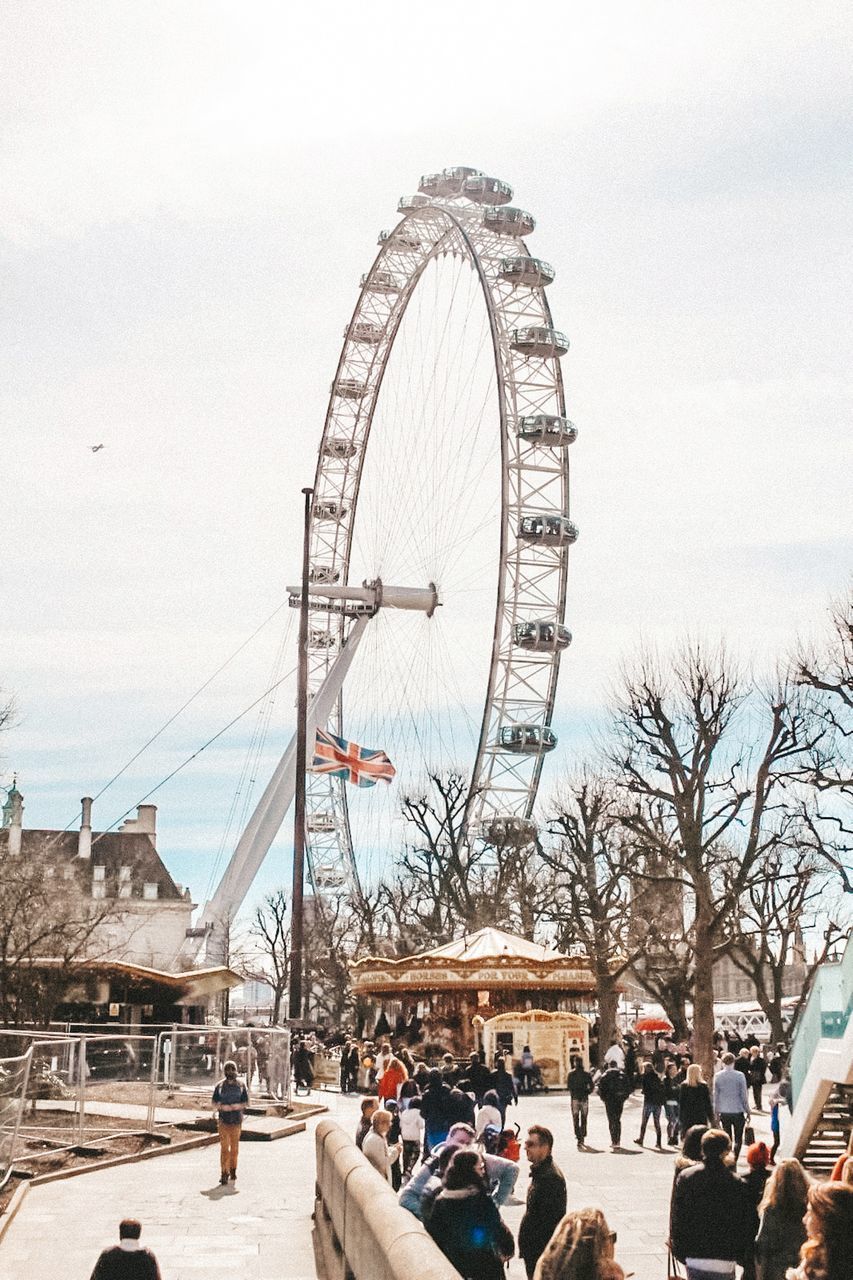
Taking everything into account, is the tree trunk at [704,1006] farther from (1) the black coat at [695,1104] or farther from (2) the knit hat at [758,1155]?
(2) the knit hat at [758,1155]

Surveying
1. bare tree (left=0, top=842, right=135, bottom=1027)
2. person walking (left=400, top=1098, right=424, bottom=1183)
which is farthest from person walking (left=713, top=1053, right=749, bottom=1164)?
bare tree (left=0, top=842, right=135, bottom=1027)

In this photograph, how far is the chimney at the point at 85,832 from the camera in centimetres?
9275

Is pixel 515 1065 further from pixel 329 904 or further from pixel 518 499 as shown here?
pixel 329 904

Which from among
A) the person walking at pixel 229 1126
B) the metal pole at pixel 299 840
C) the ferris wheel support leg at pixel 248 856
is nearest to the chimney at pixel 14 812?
the ferris wheel support leg at pixel 248 856

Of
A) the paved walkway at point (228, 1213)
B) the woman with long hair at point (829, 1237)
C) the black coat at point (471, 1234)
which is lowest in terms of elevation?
the paved walkway at point (228, 1213)

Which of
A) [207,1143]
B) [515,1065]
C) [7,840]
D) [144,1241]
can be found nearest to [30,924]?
[515,1065]

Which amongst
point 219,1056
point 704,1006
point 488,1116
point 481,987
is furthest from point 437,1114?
point 481,987

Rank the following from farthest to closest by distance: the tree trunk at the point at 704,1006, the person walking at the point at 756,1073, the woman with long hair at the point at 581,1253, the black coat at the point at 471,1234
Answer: the tree trunk at the point at 704,1006
the person walking at the point at 756,1073
the black coat at the point at 471,1234
the woman with long hair at the point at 581,1253

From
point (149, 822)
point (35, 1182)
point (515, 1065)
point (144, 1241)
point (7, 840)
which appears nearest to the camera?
point (144, 1241)

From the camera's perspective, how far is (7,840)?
89.1m

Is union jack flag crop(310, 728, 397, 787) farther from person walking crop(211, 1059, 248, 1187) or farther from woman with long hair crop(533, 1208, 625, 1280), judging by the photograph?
woman with long hair crop(533, 1208, 625, 1280)

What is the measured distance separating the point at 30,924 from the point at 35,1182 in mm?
27848

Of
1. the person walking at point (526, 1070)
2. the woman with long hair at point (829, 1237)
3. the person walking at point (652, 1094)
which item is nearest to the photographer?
the woman with long hair at point (829, 1237)

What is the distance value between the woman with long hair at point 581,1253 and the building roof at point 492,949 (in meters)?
31.7
